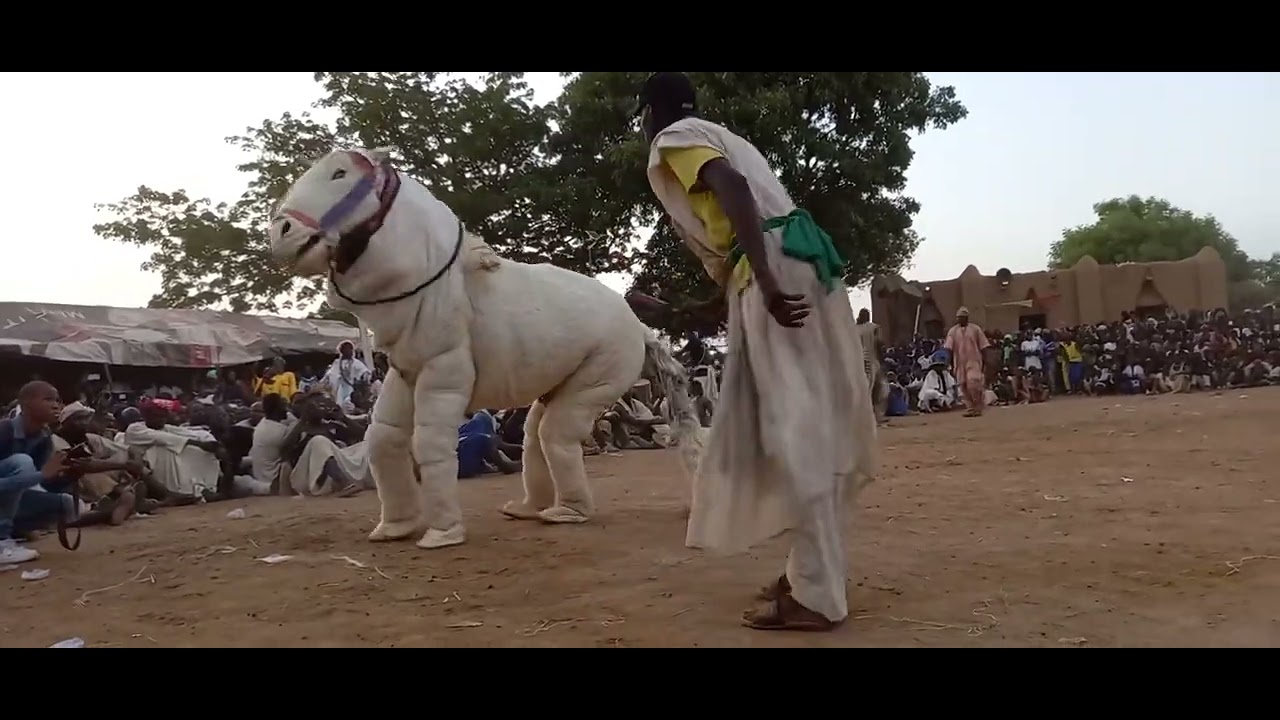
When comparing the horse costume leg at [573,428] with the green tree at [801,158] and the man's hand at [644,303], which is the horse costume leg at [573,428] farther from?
the green tree at [801,158]

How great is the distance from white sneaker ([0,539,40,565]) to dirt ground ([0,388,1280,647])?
0.08 meters

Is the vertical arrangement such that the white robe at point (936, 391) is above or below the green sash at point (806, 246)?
below

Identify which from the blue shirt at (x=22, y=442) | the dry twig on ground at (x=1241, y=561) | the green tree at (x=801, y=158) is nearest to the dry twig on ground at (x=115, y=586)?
the blue shirt at (x=22, y=442)

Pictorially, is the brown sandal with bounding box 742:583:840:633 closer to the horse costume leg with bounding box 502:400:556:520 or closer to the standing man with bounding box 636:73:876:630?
the standing man with bounding box 636:73:876:630

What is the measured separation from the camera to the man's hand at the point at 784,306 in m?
2.88

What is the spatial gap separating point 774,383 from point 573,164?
16.4 metres

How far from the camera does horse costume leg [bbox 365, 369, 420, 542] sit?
16.6ft

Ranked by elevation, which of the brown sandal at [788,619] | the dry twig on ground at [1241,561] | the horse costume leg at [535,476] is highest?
the horse costume leg at [535,476]

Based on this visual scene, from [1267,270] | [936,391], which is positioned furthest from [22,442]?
[1267,270]

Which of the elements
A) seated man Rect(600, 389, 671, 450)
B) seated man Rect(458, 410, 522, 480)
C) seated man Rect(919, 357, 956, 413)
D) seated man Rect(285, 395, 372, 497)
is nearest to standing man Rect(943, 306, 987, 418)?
seated man Rect(919, 357, 956, 413)

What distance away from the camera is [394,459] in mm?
5090

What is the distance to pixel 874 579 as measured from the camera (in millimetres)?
3797

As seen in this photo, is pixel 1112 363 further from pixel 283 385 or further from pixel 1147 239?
pixel 1147 239

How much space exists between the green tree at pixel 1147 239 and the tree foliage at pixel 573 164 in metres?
27.8
